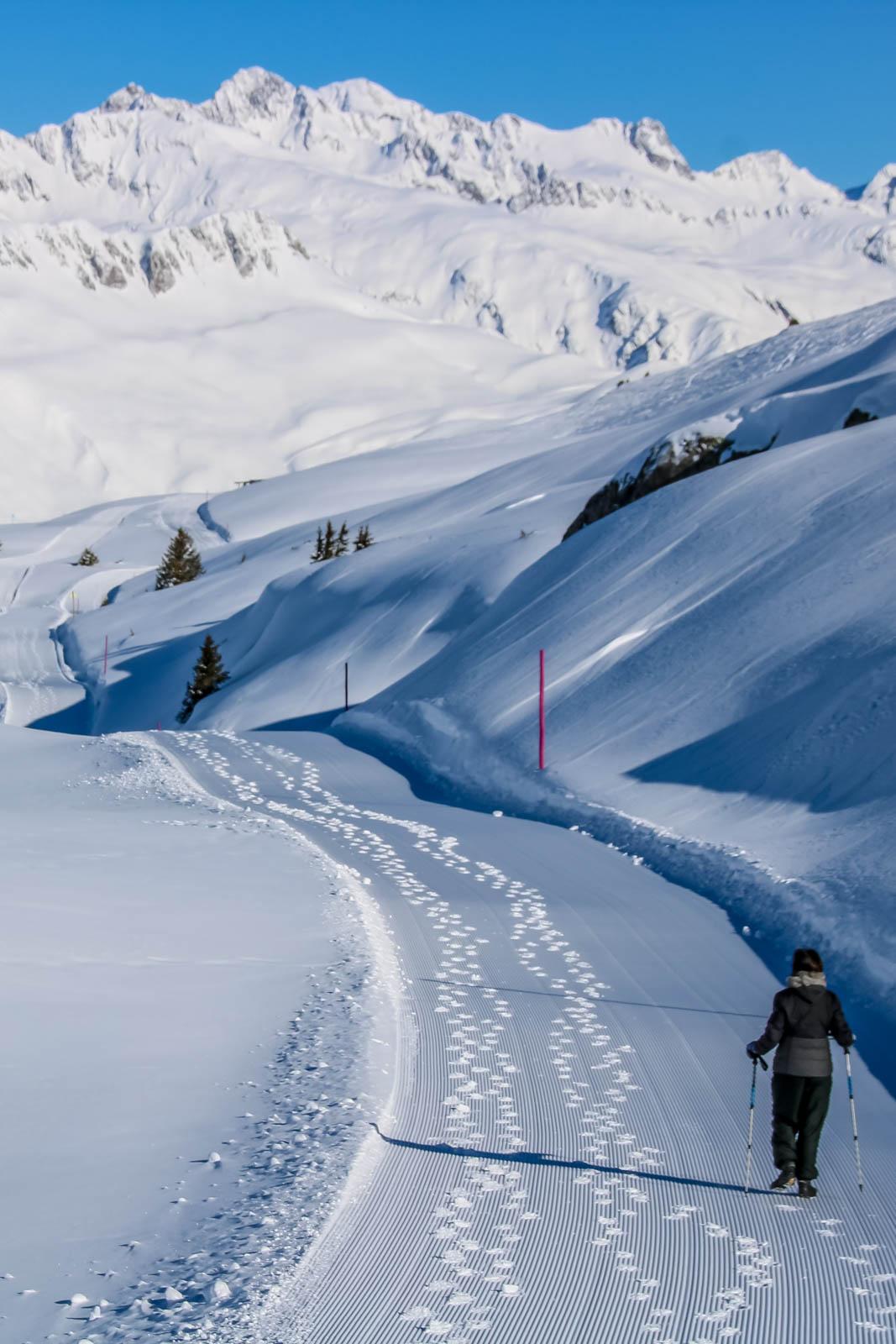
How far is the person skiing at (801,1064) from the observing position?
6.36 m

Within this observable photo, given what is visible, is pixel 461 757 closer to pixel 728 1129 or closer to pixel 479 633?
pixel 479 633

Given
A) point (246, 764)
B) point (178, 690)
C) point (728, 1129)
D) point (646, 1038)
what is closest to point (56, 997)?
point (646, 1038)

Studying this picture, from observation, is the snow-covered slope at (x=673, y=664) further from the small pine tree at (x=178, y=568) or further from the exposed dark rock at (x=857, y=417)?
the small pine tree at (x=178, y=568)

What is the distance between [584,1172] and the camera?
6.37 metres

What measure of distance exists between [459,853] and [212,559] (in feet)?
213

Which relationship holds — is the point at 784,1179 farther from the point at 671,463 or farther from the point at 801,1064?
the point at 671,463

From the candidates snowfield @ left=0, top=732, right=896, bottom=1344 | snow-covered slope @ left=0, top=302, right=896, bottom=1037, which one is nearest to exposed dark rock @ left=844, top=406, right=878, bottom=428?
snow-covered slope @ left=0, top=302, right=896, bottom=1037

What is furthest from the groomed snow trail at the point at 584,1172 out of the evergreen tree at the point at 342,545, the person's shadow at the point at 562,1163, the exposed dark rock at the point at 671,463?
the evergreen tree at the point at 342,545

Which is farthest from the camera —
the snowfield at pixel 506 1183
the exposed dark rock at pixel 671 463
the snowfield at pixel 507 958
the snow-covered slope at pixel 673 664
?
the exposed dark rock at pixel 671 463

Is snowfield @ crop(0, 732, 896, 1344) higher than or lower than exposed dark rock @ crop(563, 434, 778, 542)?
lower

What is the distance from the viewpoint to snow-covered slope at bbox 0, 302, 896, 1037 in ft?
42.7

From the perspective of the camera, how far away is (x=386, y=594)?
37469 mm

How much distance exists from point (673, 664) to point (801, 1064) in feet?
40.0

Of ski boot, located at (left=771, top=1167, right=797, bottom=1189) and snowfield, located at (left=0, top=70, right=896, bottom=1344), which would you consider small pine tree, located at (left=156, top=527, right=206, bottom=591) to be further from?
ski boot, located at (left=771, top=1167, right=797, bottom=1189)
